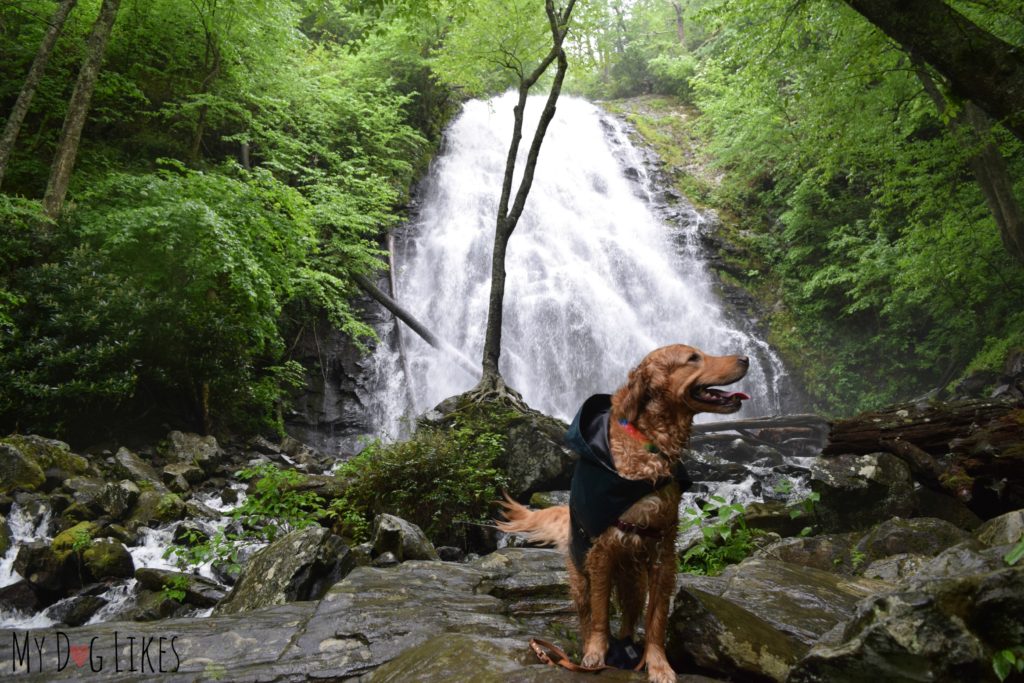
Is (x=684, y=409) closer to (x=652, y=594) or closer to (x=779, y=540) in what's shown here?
(x=652, y=594)

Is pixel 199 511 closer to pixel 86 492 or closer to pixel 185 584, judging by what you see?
pixel 86 492

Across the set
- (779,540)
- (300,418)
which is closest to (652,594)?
(779,540)

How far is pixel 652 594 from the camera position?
2.37 meters

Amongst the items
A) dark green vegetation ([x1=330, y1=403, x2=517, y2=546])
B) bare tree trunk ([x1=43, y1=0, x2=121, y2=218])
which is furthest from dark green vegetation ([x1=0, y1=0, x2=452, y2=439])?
dark green vegetation ([x1=330, y1=403, x2=517, y2=546])

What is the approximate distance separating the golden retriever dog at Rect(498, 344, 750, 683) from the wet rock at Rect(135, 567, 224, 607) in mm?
3927

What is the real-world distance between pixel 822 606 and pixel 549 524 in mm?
1623

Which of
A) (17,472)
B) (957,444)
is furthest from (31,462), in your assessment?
(957,444)

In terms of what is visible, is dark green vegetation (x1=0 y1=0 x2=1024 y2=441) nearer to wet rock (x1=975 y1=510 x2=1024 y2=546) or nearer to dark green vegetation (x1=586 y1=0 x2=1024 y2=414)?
dark green vegetation (x1=586 y1=0 x2=1024 y2=414)

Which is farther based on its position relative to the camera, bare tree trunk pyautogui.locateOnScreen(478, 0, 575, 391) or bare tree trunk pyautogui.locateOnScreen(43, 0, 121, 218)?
bare tree trunk pyautogui.locateOnScreen(478, 0, 575, 391)

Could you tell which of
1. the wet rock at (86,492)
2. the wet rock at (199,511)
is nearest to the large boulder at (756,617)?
the wet rock at (199,511)

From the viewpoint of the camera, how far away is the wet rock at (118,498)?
628 cm

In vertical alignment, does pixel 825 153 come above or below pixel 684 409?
above

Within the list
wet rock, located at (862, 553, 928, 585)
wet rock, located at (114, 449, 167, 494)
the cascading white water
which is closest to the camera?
wet rock, located at (862, 553, 928, 585)

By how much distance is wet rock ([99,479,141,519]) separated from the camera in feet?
20.6
